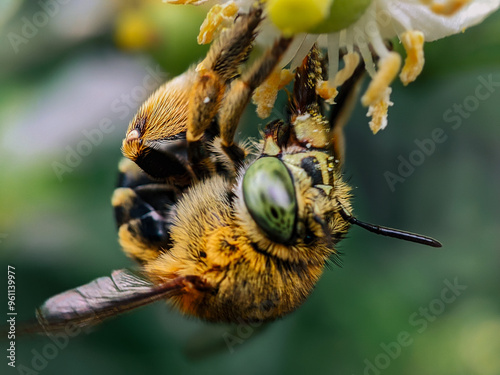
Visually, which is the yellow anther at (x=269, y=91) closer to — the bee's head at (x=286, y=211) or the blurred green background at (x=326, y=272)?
the bee's head at (x=286, y=211)

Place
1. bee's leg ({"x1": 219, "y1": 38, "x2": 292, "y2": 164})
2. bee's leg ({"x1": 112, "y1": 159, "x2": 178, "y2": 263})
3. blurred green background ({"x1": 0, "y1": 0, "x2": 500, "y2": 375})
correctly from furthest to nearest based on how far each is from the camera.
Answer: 1. blurred green background ({"x1": 0, "y1": 0, "x2": 500, "y2": 375})
2. bee's leg ({"x1": 112, "y1": 159, "x2": 178, "y2": 263})
3. bee's leg ({"x1": 219, "y1": 38, "x2": 292, "y2": 164})

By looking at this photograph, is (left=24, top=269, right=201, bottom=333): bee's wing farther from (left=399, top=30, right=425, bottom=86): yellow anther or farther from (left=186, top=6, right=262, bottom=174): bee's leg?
(left=399, top=30, right=425, bottom=86): yellow anther

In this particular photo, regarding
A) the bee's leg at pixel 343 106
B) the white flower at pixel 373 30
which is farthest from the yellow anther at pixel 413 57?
the bee's leg at pixel 343 106

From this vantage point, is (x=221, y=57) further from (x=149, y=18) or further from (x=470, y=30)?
(x=149, y=18)
